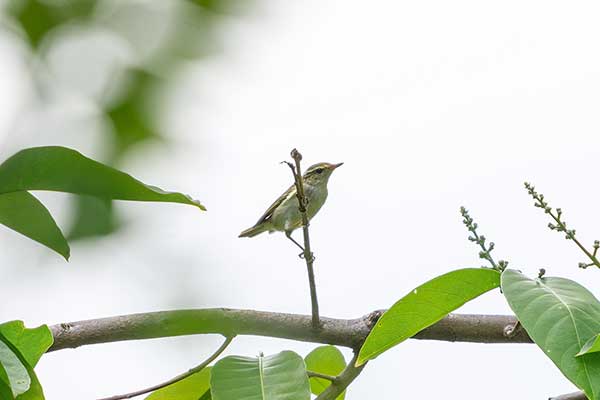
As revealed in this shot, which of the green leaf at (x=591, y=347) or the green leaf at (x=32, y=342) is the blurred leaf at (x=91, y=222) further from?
the green leaf at (x=591, y=347)

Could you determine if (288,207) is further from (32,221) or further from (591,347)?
(32,221)

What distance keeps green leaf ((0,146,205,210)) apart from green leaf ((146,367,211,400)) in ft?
3.39

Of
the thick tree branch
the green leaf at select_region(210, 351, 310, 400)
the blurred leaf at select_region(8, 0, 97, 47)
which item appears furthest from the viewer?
the thick tree branch

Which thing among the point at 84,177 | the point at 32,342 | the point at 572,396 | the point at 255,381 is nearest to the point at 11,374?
the point at 32,342

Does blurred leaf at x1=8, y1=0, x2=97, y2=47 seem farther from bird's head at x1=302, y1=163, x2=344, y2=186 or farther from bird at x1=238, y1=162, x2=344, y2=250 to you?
bird's head at x1=302, y1=163, x2=344, y2=186

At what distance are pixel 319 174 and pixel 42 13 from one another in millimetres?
4158

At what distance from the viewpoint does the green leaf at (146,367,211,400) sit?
4.84 feet

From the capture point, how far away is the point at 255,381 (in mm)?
1271

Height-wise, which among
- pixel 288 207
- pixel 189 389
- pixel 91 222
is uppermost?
pixel 288 207

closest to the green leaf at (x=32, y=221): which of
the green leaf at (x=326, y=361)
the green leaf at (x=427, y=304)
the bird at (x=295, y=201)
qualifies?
the green leaf at (x=427, y=304)

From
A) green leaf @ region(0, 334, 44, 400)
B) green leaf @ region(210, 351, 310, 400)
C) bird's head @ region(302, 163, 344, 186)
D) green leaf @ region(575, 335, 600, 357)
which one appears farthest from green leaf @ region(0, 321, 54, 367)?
bird's head @ region(302, 163, 344, 186)

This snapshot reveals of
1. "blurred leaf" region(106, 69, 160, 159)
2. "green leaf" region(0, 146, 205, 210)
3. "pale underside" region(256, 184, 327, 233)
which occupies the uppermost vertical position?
"pale underside" region(256, 184, 327, 233)

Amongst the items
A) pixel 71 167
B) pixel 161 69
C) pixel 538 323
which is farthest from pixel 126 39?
pixel 538 323

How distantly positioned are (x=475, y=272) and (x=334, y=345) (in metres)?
0.37
